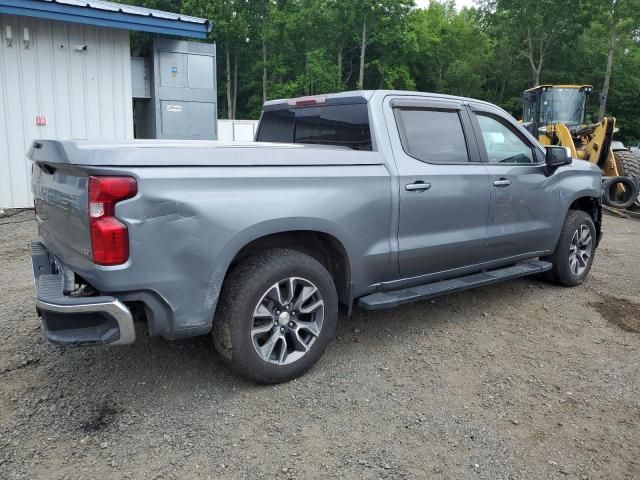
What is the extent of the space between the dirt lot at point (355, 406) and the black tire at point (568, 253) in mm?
931

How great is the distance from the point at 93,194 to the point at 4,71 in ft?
28.5

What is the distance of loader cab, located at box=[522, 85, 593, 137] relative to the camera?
1447 cm

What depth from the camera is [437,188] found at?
414cm

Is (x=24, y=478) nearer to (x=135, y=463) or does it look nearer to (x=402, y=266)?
(x=135, y=463)

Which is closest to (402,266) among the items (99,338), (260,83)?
(99,338)

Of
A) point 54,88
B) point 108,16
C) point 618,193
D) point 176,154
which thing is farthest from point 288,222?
point 618,193

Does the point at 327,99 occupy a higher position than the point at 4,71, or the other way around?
the point at 4,71

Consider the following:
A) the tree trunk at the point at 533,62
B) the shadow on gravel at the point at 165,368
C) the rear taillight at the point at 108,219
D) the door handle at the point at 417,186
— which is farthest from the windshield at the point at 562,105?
the tree trunk at the point at 533,62

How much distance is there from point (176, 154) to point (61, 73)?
8806mm

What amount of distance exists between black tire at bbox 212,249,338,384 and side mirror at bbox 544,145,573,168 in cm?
274

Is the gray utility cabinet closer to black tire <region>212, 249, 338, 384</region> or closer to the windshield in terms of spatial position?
the windshield

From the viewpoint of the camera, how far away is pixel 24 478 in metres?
2.55

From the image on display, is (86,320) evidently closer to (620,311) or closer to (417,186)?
(417,186)

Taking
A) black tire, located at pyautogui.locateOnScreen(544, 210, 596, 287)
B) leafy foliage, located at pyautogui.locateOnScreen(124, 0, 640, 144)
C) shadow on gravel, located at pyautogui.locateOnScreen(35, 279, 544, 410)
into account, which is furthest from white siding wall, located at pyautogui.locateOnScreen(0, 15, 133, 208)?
leafy foliage, located at pyautogui.locateOnScreen(124, 0, 640, 144)
